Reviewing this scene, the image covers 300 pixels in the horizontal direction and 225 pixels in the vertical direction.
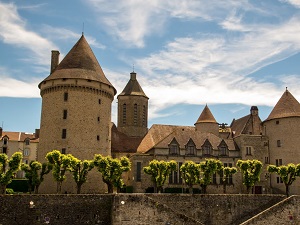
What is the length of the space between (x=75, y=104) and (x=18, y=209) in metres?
16.8

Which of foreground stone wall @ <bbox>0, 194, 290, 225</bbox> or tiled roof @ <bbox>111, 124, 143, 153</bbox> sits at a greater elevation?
tiled roof @ <bbox>111, 124, 143, 153</bbox>

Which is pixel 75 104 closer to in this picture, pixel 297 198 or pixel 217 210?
pixel 217 210

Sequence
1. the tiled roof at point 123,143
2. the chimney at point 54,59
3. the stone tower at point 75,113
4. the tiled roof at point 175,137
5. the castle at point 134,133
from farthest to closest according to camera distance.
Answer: the tiled roof at point 123,143, the tiled roof at point 175,137, the chimney at point 54,59, the castle at point 134,133, the stone tower at point 75,113

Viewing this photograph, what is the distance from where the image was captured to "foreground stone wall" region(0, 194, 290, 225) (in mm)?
31188

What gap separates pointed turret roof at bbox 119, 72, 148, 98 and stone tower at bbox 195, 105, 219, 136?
10884 millimetres

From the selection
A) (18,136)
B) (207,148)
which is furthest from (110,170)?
(18,136)

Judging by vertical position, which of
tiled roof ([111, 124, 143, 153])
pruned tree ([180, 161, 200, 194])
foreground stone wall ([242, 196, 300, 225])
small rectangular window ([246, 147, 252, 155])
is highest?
tiled roof ([111, 124, 143, 153])

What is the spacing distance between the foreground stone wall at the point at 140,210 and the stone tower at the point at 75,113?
36.3 ft

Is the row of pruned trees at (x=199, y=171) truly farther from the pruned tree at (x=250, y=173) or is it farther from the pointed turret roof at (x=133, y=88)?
the pointed turret roof at (x=133, y=88)

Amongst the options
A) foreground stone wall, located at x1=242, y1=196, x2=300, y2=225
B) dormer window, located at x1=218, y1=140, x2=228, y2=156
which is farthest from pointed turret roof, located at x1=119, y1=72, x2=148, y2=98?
foreground stone wall, located at x1=242, y1=196, x2=300, y2=225

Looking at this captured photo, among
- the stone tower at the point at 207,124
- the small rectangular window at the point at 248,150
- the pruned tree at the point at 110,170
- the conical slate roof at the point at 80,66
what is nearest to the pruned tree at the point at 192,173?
the pruned tree at the point at 110,170

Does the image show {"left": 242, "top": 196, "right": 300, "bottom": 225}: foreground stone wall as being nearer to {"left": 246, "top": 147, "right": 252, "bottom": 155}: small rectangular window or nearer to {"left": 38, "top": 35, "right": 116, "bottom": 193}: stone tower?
{"left": 246, "top": 147, "right": 252, "bottom": 155}: small rectangular window

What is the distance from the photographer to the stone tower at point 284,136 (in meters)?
51.5

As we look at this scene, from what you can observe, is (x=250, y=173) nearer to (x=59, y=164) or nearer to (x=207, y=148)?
(x=207, y=148)
